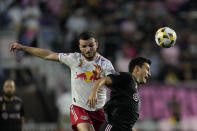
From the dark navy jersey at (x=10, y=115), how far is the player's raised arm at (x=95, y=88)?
4.88 metres

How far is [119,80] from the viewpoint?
22.1ft

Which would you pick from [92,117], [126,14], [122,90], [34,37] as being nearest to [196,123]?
[126,14]

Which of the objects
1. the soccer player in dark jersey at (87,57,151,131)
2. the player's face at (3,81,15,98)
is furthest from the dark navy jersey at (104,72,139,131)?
the player's face at (3,81,15,98)

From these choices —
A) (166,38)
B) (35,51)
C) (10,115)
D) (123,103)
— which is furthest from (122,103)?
(10,115)

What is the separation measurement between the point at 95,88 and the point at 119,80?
46 centimetres

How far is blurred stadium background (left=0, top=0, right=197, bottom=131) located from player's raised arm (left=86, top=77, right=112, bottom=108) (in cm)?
782

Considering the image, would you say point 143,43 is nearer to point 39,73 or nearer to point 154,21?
point 154,21

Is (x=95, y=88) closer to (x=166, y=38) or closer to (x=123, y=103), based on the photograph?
(x=123, y=103)

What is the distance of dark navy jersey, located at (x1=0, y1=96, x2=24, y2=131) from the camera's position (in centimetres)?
1102

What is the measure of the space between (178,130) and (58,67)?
12.8 ft

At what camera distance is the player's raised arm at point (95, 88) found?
6.36 metres

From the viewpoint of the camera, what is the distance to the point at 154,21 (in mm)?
16203

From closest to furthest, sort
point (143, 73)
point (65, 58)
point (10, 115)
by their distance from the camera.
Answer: point (143, 73), point (65, 58), point (10, 115)

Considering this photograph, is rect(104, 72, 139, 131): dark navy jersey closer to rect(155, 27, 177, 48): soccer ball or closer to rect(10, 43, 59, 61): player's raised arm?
rect(10, 43, 59, 61): player's raised arm
